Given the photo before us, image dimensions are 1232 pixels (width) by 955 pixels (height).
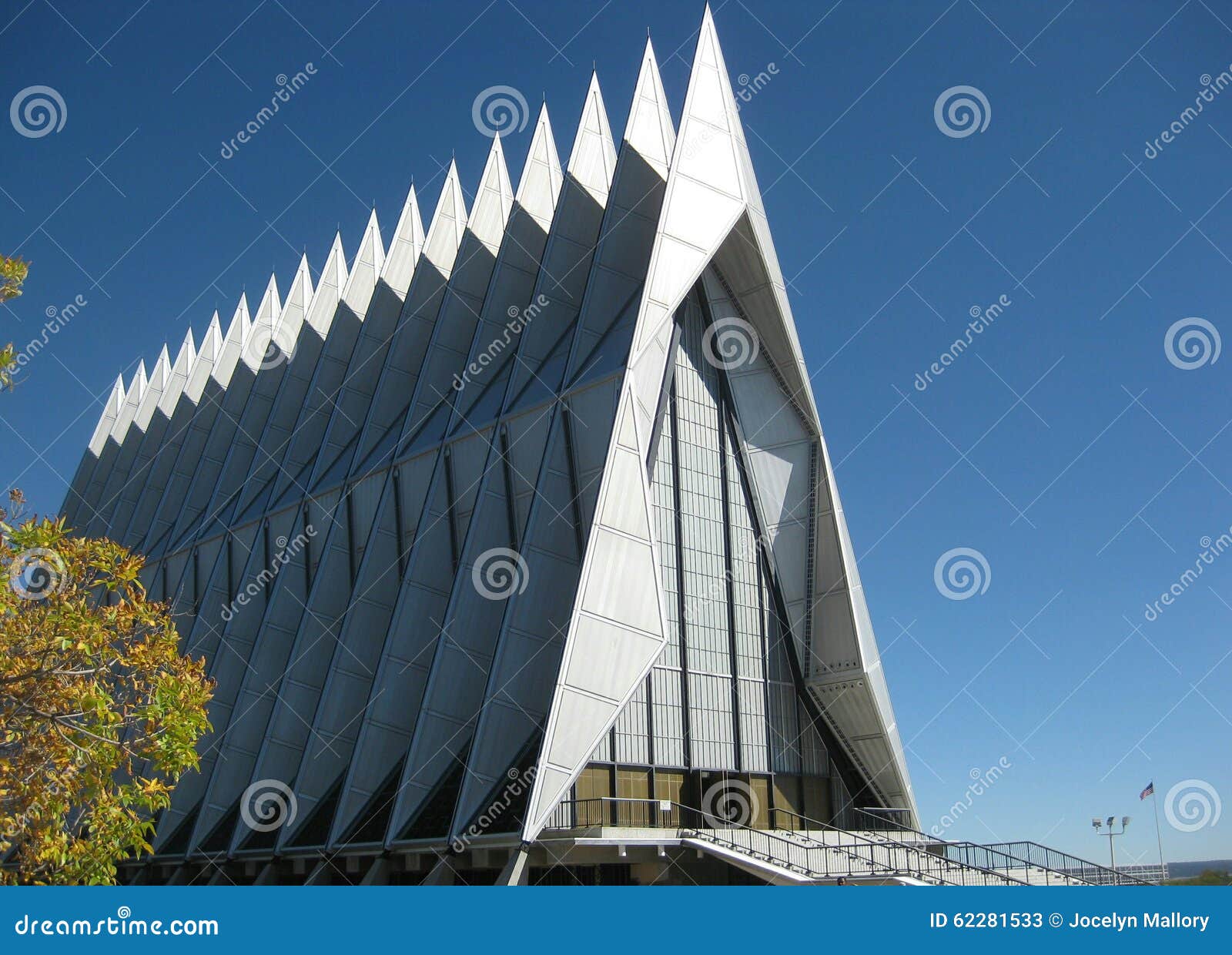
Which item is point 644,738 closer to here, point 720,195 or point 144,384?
point 720,195

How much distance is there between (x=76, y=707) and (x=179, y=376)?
56.9 meters

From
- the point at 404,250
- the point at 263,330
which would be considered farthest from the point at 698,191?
the point at 263,330

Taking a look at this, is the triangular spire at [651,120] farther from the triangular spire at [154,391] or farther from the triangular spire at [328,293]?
the triangular spire at [154,391]

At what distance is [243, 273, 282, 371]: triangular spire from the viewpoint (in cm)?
5609

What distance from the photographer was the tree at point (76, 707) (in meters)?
15.1

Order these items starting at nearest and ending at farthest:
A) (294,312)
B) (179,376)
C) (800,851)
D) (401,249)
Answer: (800,851)
(401,249)
(294,312)
(179,376)

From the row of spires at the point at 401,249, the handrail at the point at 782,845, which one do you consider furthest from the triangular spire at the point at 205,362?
the handrail at the point at 782,845

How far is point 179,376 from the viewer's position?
68688 mm

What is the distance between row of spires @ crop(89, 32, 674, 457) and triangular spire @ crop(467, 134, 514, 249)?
0.04 metres

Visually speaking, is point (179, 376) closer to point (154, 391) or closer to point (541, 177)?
point (154, 391)

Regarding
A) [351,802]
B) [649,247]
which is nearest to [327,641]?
[351,802]

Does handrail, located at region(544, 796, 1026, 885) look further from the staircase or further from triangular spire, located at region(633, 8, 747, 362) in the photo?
triangular spire, located at region(633, 8, 747, 362)

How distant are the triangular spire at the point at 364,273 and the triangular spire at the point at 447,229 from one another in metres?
4.86

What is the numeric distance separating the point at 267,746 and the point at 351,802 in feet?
19.5
